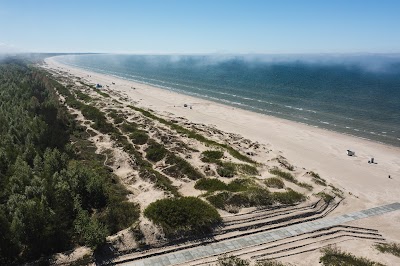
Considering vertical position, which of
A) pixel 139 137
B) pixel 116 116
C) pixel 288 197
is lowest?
pixel 288 197

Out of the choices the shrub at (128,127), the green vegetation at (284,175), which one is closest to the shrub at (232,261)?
the green vegetation at (284,175)

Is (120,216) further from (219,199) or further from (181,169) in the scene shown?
(181,169)

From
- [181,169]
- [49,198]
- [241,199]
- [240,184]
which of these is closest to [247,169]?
[240,184]

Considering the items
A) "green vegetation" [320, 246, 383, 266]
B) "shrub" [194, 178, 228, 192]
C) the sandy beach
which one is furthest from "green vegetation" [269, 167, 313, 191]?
"green vegetation" [320, 246, 383, 266]

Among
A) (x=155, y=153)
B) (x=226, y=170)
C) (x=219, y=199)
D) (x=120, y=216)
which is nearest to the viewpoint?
(x=120, y=216)

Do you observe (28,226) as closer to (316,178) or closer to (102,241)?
(102,241)

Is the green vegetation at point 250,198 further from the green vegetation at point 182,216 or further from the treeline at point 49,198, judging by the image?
the treeline at point 49,198
